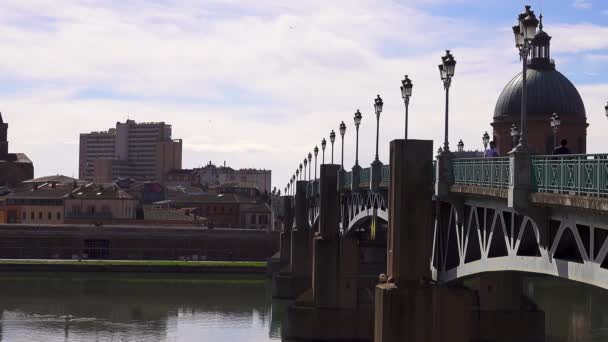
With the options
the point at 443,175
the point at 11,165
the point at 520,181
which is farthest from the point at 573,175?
the point at 11,165

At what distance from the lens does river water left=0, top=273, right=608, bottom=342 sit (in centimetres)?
5216

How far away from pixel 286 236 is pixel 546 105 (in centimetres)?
2917

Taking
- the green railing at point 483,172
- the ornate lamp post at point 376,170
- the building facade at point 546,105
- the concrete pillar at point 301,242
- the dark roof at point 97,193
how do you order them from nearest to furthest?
the green railing at point 483,172 < the ornate lamp post at point 376,170 < the building facade at point 546,105 < the concrete pillar at point 301,242 < the dark roof at point 97,193

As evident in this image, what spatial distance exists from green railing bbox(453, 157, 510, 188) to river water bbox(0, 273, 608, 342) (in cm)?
2126

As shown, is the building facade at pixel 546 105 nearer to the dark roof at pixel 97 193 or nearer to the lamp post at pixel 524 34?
the lamp post at pixel 524 34

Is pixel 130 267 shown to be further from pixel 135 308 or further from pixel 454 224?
pixel 454 224

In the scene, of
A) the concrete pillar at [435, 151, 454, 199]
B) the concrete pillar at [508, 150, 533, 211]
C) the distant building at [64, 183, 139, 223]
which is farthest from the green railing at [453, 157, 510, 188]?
the distant building at [64, 183, 139, 223]

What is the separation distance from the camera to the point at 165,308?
63.9 m

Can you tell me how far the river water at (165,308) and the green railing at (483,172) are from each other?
21.3m

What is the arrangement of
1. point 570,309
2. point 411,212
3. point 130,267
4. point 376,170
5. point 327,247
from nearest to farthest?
point 411,212 → point 376,170 → point 327,247 → point 570,309 → point 130,267

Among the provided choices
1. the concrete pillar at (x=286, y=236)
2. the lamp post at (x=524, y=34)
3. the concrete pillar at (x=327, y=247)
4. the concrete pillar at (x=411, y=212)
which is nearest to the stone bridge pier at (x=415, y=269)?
the concrete pillar at (x=411, y=212)

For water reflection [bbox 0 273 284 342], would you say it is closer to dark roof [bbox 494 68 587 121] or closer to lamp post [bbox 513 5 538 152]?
dark roof [bbox 494 68 587 121]

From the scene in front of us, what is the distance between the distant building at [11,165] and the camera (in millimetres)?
156250

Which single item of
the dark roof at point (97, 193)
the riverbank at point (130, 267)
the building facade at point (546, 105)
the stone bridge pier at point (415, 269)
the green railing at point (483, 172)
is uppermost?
the building facade at point (546, 105)
